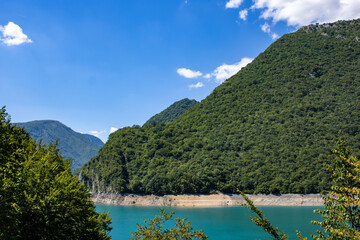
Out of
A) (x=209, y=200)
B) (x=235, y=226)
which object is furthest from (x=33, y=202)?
(x=209, y=200)

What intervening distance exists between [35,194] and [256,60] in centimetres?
15248

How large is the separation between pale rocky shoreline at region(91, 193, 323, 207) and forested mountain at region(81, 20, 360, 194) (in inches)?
88.2

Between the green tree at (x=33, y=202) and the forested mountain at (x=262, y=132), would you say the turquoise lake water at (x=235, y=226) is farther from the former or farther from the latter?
the green tree at (x=33, y=202)

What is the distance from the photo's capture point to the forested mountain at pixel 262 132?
89.0 m

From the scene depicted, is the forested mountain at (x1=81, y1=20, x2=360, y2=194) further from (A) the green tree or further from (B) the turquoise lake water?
(A) the green tree

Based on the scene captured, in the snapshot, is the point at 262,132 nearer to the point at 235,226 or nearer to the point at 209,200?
the point at 209,200

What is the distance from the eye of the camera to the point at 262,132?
10438 centimetres

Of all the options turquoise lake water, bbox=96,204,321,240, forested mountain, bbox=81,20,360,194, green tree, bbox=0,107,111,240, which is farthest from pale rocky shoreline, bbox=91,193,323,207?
green tree, bbox=0,107,111,240

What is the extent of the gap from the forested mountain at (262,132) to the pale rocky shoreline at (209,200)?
2.24m

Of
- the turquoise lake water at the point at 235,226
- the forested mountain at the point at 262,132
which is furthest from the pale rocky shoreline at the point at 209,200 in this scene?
the turquoise lake water at the point at 235,226

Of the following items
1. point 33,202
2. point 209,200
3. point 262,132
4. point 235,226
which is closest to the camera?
point 33,202

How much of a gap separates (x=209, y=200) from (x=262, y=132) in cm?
3599

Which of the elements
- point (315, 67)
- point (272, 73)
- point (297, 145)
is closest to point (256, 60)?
point (272, 73)

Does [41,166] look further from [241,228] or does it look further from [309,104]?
[309,104]
